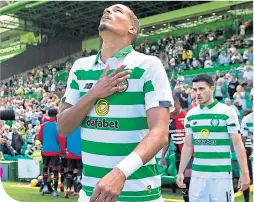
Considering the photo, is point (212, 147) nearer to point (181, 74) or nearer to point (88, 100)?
point (88, 100)

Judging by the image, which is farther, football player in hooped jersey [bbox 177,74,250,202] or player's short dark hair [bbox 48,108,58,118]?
player's short dark hair [bbox 48,108,58,118]

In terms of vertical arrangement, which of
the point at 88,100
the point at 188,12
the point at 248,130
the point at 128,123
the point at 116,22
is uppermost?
the point at 188,12

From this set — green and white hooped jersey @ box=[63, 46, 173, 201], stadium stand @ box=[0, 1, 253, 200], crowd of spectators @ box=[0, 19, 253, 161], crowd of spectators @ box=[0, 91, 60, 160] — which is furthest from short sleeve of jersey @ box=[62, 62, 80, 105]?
stadium stand @ box=[0, 1, 253, 200]

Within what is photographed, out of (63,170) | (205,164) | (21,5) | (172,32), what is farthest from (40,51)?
(205,164)

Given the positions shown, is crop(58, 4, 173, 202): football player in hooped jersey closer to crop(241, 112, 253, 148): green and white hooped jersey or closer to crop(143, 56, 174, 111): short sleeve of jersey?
crop(143, 56, 174, 111): short sleeve of jersey

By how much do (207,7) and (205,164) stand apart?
83.5ft

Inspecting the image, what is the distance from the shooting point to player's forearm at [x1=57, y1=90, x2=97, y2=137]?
2.16 metres

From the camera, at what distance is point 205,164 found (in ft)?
15.7

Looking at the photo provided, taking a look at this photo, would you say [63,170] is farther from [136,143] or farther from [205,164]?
[136,143]

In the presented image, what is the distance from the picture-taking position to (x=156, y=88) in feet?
7.12

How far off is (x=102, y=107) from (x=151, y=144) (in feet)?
1.16

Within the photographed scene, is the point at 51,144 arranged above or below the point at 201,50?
below

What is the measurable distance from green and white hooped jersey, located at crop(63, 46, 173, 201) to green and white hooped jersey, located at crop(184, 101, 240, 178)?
256cm

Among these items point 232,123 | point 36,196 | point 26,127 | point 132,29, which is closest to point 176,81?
point 26,127
